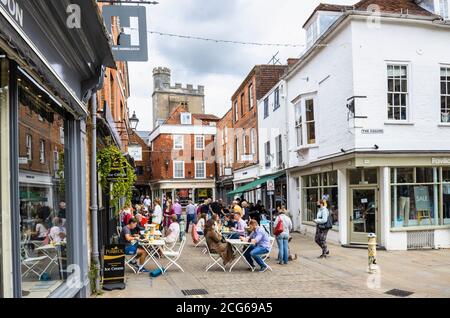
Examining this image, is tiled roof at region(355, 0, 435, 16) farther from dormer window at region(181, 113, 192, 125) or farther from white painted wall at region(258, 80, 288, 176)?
dormer window at region(181, 113, 192, 125)

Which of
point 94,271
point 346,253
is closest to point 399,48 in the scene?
point 346,253

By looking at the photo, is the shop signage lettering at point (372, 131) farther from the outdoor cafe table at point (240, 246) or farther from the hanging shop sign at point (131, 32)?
the hanging shop sign at point (131, 32)

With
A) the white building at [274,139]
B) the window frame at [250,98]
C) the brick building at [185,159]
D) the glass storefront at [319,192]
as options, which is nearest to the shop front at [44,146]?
the glass storefront at [319,192]

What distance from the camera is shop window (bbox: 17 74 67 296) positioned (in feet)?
13.7

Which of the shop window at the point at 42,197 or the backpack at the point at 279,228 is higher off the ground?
the shop window at the point at 42,197

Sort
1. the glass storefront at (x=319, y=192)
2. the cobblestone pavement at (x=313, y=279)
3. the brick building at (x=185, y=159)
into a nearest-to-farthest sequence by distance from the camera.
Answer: the cobblestone pavement at (x=313, y=279)
the glass storefront at (x=319, y=192)
the brick building at (x=185, y=159)

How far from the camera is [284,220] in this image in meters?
11.1

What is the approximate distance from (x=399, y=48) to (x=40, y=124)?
39.6 ft

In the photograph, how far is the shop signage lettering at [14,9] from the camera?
11.2 ft

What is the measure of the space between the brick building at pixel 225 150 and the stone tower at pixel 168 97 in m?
17.4

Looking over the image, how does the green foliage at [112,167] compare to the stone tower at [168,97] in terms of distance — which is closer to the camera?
the green foliage at [112,167]
